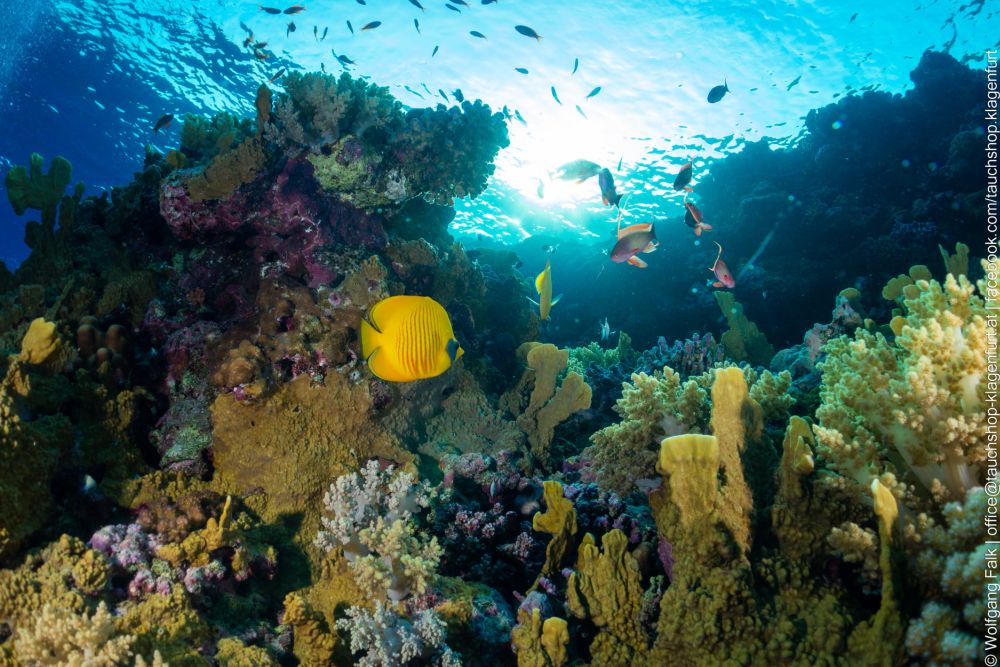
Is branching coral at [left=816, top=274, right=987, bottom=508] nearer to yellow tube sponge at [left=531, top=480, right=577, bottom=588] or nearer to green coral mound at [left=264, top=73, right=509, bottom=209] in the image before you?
yellow tube sponge at [left=531, top=480, right=577, bottom=588]

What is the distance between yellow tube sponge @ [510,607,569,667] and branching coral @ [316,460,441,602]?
67 centimetres

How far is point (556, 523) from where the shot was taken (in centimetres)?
312

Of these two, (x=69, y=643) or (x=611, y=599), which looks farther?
(x=611, y=599)

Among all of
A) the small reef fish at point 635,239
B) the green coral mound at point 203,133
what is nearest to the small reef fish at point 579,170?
the small reef fish at point 635,239

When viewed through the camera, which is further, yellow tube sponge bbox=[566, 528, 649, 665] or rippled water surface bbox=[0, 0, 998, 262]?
rippled water surface bbox=[0, 0, 998, 262]

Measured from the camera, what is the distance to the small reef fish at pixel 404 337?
2410 millimetres

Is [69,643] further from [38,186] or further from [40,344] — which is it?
[38,186]

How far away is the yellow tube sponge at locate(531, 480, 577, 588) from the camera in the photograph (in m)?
3.10

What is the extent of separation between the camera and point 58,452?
3.17m

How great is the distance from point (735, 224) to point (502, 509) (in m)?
14.9

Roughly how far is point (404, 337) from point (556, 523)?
1724 millimetres

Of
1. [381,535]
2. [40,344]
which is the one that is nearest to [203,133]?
[40,344]

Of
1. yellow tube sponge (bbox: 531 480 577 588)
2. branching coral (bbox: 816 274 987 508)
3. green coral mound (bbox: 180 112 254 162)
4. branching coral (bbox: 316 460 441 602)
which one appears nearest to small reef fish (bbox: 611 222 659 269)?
branching coral (bbox: 816 274 987 508)

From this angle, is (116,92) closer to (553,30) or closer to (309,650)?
(553,30)
